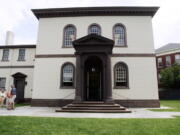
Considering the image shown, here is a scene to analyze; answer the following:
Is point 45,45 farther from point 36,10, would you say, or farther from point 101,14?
point 101,14

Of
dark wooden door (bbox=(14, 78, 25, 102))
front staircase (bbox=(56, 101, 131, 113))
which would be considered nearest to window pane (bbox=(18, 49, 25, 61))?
dark wooden door (bbox=(14, 78, 25, 102))

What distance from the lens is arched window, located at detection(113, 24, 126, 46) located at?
13773 mm

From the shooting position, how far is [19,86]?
16.9m

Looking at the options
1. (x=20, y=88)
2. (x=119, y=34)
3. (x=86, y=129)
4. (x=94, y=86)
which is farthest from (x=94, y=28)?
(x=20, y=88)

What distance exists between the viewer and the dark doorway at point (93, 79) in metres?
12.7

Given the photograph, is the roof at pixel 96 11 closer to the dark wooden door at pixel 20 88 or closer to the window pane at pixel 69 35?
the window pane at pixel 69 35

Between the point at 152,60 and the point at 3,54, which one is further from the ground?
the point at 3,54

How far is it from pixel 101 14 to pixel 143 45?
16.6 ft

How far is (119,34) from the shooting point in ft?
45.6

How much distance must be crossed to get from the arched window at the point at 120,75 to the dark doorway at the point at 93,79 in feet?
4.60

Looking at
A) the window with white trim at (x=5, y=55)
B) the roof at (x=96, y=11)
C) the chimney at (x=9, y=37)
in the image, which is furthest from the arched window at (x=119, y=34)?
the chimney at (x=9, y=37)

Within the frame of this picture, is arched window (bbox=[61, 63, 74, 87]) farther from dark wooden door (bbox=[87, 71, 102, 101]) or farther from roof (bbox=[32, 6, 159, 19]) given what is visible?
roof (bbox=[32, 6, 159, 19])

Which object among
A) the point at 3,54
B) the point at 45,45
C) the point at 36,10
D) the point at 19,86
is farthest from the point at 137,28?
the point at 3,54

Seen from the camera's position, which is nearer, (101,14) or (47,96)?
(47,96)
